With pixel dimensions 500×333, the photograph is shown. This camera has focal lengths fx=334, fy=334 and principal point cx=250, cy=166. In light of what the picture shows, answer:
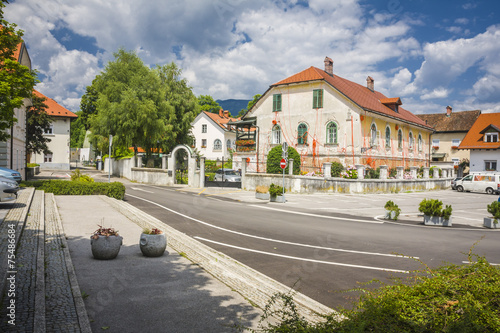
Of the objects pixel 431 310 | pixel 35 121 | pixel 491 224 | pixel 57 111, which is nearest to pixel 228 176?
pixel 491 224

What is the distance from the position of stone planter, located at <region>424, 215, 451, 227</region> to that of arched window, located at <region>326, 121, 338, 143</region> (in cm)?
1820

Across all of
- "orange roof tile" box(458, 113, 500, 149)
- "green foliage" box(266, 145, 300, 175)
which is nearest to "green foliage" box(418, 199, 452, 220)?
"green foliage" box(266, 145, 300, 175)

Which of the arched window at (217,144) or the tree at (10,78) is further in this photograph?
the arched window at (217,144)

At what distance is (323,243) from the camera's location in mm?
9766

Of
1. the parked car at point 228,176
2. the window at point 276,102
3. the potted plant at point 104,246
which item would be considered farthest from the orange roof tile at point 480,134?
the potted plant at point 104,246

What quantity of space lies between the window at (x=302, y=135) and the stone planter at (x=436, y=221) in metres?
20.1

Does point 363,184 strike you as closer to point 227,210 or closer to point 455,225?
point 455,225

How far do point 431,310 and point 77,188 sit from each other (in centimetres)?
1925

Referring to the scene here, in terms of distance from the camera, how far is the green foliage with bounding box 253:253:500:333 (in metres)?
2.75

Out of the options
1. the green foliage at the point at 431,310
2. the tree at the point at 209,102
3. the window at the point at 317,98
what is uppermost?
the tree at the point at 209,102

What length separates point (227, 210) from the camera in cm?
1620

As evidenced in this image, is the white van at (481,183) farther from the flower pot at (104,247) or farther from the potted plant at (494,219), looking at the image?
the flower pot at (104,247)

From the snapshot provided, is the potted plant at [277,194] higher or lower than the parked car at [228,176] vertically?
lower

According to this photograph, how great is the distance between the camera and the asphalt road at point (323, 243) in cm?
675
